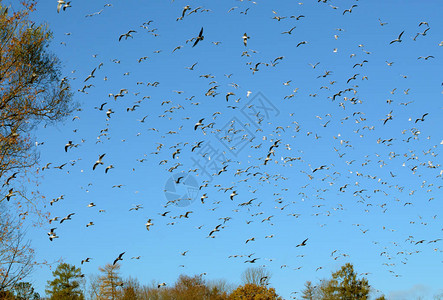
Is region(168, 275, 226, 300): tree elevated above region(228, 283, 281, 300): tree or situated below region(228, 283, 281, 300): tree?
above

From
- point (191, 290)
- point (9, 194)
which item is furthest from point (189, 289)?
point (9, 194)

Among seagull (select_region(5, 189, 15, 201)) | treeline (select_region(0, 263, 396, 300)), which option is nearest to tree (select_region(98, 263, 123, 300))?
treeline (select_region(0, 263, 396, 300))

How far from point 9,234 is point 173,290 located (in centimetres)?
4951

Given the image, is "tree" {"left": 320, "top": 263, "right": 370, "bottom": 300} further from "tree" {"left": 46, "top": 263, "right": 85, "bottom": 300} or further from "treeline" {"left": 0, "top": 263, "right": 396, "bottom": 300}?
"tree" {"left": 46, "top": 263, "right": 85, "bottom": 300}

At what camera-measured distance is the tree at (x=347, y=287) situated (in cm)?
5319

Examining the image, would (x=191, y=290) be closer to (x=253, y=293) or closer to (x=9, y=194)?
(x=253, y=293)

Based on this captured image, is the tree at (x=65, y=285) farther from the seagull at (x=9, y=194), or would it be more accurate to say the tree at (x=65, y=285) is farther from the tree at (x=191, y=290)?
the seagull at (x=9, y=194)

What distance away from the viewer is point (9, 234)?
22.4 metres

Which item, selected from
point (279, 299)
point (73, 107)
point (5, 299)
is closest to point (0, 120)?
point (73, 107)

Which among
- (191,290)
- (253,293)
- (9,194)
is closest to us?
(9,194)

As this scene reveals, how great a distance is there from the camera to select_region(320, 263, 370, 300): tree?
2094 inches

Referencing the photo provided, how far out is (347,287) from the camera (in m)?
53.4

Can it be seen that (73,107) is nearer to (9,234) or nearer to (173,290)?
(9,234)

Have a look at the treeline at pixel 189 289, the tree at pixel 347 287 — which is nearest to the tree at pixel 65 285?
the treeline at pixel 189 289
